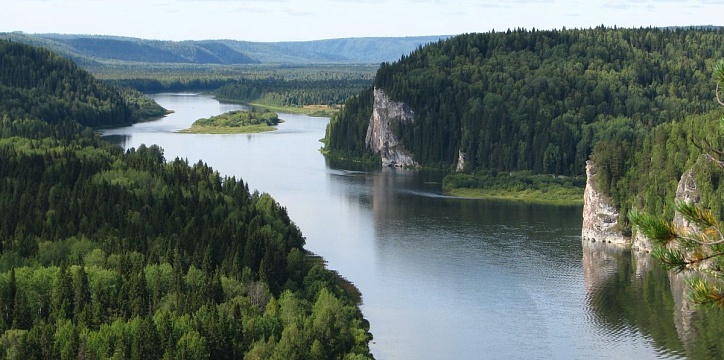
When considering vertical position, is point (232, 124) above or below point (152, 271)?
below

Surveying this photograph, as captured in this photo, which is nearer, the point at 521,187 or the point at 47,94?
the point at 521,187

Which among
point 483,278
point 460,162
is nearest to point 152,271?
point 483,278

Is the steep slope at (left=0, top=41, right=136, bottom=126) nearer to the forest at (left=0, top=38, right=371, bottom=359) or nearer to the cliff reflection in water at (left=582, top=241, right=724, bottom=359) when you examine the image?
the forest at (left=0, top=38, right=371, bottom=359)

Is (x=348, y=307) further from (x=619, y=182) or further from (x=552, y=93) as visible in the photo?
(x=552, y=93)

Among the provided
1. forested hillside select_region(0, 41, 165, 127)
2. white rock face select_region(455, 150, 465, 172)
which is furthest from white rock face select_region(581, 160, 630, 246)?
forested hillside select_region(0, 41, 165, 127)

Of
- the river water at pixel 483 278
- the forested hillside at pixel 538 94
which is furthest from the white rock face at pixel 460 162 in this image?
the river water at pixel 483 278

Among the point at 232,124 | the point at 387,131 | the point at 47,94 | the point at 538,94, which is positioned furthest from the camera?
the point at 232,124

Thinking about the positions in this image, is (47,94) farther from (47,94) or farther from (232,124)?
(232,124)
